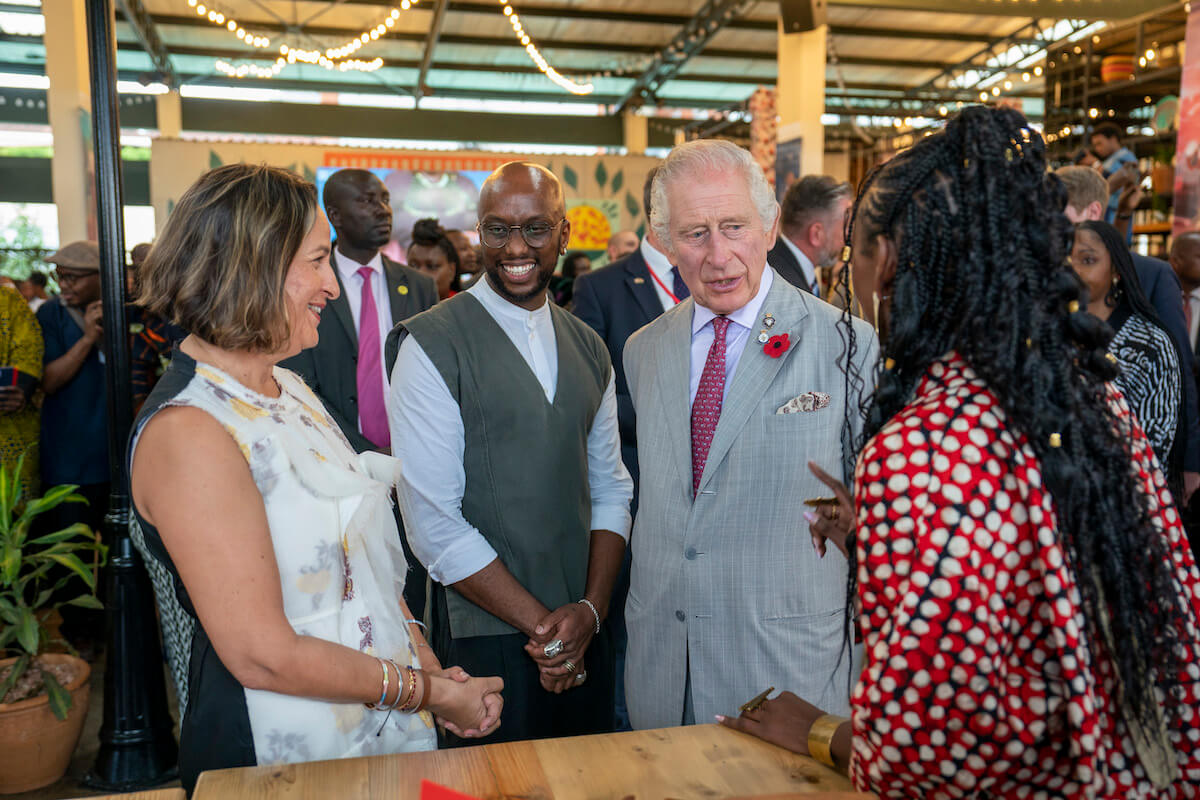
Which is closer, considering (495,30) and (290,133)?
(495,30)

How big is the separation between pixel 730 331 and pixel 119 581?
233cm

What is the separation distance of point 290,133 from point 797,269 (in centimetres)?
1258

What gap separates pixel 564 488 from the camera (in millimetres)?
2252

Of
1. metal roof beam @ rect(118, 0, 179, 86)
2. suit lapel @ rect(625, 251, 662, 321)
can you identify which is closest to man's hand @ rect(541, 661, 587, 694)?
suit lapel @ rect(625, 251, 662, 321)

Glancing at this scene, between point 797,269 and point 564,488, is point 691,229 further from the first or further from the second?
point 797,269

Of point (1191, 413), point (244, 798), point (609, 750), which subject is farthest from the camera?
point (1191, 413)

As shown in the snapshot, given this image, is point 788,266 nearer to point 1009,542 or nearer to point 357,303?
point 357,303

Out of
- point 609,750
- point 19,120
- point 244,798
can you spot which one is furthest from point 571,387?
point 19,120

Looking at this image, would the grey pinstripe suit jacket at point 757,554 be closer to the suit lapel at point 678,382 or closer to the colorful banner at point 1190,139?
the suit lapel at point 678,382

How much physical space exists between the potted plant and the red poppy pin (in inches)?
92.5

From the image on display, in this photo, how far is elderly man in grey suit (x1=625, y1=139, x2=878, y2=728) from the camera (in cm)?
190

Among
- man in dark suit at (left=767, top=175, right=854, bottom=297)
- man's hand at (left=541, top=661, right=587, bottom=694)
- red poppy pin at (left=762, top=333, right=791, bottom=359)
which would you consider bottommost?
man's hand at (left=541, top=661, right=587, bottom=694)

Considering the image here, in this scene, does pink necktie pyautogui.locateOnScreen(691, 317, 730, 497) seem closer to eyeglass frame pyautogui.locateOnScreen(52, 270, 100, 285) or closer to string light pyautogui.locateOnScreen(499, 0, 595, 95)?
eyeglass frame pyautogui.locateOnScreen(52, 270, 100, 285)

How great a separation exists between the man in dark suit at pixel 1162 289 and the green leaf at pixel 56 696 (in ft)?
13.0
